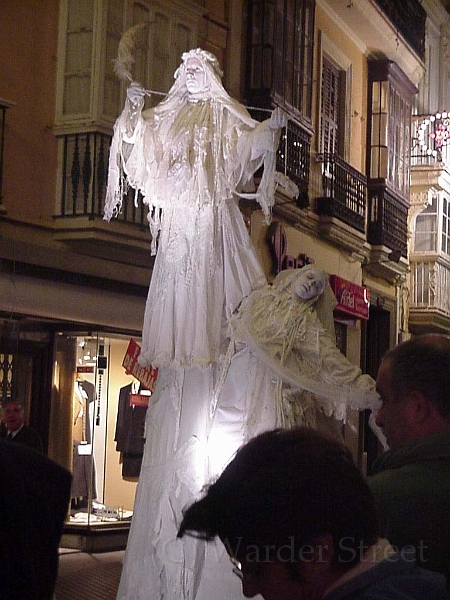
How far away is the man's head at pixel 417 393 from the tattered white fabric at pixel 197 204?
3094mm

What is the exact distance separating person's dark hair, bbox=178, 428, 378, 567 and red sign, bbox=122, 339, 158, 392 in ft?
31.9

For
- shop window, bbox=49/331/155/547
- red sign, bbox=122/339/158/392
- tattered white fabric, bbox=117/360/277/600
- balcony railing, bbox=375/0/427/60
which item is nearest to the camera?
tattered white fabric, bbox=117/360/277/600

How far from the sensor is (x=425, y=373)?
9.61ft

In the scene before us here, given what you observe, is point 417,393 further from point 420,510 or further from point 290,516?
point 290,516

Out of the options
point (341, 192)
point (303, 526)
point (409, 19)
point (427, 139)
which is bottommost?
point (303, 526)

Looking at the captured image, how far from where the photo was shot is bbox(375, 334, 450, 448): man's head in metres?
2.92

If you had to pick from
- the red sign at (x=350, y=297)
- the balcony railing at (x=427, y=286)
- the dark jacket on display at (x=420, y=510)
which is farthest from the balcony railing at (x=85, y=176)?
the balcony railing at (x=427, y=286)

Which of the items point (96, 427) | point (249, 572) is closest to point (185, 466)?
point (249, 572)

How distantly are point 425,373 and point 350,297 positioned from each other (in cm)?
1461

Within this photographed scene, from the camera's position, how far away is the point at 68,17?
11.8 metres

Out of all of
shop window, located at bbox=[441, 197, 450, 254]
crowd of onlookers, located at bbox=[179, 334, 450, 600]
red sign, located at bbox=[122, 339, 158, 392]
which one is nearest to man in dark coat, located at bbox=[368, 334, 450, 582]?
crowd of onlookers, located at bbox=[179, 334, 450, 600]

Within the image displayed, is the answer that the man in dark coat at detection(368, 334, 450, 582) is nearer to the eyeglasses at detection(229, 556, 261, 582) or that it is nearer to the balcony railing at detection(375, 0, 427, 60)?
the eyeglasses at detection(229, 556, 261, 582)

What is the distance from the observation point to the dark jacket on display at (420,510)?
8.86 feet

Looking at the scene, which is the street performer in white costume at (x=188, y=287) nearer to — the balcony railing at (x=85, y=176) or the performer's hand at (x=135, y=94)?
the performer's hand at (x=135, y=94)
